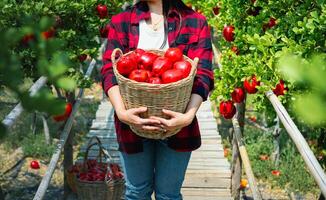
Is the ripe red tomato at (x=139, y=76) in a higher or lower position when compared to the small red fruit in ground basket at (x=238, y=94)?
higher

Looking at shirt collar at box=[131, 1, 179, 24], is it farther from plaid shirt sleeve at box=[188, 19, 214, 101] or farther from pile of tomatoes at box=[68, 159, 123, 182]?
pile of tomatoes at box=[68, 159, 123, 182]

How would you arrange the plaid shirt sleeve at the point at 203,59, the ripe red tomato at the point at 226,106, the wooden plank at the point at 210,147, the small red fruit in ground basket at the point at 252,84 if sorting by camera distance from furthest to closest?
the wooden plank at the point at 210,147, the ripe red tomato at the point at 226,106, the small red fruit in ground basket at the point at 252,84, the plaid shirt sleeve at the point at 203,59

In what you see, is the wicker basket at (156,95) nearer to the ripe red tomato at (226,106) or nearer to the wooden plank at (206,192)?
the ripe red tomato at (226,106)

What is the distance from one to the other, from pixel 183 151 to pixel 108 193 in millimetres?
1685

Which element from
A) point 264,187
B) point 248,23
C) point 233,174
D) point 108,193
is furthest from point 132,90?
point 264,187

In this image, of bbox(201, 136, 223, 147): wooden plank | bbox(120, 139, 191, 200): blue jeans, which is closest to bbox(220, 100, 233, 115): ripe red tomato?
bbox(120, 139, 191, 200): blue jeans

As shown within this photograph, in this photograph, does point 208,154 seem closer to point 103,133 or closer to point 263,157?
point 263,157

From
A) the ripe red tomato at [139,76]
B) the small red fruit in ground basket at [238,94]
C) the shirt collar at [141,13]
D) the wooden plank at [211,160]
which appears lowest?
the wooden plank at [211,160]

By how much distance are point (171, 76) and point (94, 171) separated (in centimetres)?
226

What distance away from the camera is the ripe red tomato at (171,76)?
2109 millimetres

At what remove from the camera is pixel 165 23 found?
245cm

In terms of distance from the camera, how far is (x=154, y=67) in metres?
2.20

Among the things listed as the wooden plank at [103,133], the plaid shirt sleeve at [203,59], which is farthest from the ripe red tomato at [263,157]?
the plaid shirt sleeve at [203,59]

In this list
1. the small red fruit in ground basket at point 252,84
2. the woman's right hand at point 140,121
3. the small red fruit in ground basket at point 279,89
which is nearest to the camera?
the woman's right hand at point 140,121
